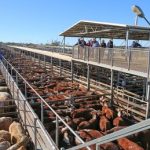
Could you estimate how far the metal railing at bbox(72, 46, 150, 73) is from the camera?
49.0 ft

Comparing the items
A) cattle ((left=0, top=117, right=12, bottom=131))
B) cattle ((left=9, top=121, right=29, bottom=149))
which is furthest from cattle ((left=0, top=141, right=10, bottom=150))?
cattle ((left=0, top=117, right=12, bottom=131))

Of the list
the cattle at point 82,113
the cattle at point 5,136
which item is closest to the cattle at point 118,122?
the cattle at point 82,113

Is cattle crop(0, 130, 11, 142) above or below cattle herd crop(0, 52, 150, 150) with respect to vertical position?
above

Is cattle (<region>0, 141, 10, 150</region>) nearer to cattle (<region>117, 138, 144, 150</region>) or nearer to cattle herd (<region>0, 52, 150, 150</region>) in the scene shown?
cattle herd (<region>0, 52, 150, 150</region>)

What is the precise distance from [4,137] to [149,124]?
32.4 feet

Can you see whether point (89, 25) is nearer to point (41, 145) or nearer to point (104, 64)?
point (104, 64)

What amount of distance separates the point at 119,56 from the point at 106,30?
12.8 ft

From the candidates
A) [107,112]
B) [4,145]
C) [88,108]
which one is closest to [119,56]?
[107,112]

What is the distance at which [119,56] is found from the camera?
1744cm

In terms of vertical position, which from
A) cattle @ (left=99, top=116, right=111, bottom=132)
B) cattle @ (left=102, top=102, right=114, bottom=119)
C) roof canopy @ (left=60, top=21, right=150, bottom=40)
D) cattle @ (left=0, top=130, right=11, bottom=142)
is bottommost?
cattle @ (left=99, top=116, right=111, bottom=132)

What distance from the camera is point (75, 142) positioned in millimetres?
12094

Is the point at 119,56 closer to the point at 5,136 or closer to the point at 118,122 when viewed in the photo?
the point at 118,122

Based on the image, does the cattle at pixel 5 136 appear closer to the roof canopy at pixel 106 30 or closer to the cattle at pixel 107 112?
the cattle at pixel 107 112

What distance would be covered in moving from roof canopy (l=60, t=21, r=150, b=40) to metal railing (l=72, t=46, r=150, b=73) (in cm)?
141
